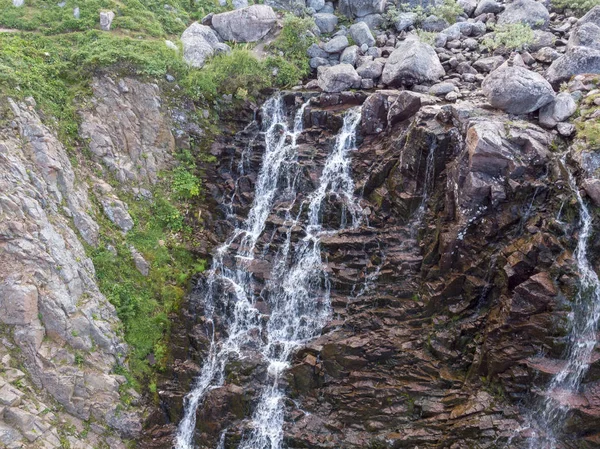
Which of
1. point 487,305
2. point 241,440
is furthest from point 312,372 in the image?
point 487,305

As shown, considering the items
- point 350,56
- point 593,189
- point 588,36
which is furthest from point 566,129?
point 350,56

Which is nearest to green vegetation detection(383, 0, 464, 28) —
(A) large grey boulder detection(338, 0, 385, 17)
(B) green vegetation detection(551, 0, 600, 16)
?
(A) large grey boulder detection(338, 0, 385, 17)

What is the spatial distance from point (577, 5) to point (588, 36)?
5163 millimetres

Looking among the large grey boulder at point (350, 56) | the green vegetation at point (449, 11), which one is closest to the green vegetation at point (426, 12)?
the green vegetation at point (449, 11)

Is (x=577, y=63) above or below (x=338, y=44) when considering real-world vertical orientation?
below

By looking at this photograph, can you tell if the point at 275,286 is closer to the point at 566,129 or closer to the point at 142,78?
the point at 142,78

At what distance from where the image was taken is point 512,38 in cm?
1792

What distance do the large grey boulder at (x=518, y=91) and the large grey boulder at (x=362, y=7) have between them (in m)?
11.1

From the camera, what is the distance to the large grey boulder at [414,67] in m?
17.9

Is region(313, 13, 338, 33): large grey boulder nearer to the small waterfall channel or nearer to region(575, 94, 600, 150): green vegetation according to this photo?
the small waterfall channel

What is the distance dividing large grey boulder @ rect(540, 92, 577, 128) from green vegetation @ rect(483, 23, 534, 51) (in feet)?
15.8

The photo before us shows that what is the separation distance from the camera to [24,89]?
49.3 feet

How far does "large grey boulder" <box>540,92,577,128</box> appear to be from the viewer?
13359 millimetres

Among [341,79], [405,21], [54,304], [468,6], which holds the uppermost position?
[468,6]
